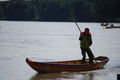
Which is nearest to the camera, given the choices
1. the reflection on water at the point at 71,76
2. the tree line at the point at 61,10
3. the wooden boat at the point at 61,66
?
the reflection on water at the point at 71,76

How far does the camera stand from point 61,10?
17412 centimetres

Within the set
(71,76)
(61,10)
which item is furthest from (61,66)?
(61,10)

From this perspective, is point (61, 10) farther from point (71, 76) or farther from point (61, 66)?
point (71, 76)

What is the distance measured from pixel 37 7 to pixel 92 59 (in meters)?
161

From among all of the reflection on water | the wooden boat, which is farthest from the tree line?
the reflection on water

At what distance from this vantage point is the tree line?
140 metres

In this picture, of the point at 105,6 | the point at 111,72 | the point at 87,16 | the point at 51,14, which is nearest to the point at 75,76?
the point at 111,72

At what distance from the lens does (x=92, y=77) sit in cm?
2611

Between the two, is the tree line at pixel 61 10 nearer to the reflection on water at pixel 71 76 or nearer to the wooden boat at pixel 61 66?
the wooden boat at pixel 61 66

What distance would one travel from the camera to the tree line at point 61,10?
140 m

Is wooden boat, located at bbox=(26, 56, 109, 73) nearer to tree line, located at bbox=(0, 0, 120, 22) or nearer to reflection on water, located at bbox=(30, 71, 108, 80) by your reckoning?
reflection on water, located at bbox=(30, 71, 108, 80)

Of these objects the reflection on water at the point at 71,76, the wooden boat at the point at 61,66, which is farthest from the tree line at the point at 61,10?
the reflection on water at the point at 71,76

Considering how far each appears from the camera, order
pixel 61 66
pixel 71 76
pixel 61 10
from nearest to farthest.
Answer: pixel 71 76, pixel 61 66, pixel 61 10

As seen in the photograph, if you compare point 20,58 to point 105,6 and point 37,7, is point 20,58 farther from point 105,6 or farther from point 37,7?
point 37,7
